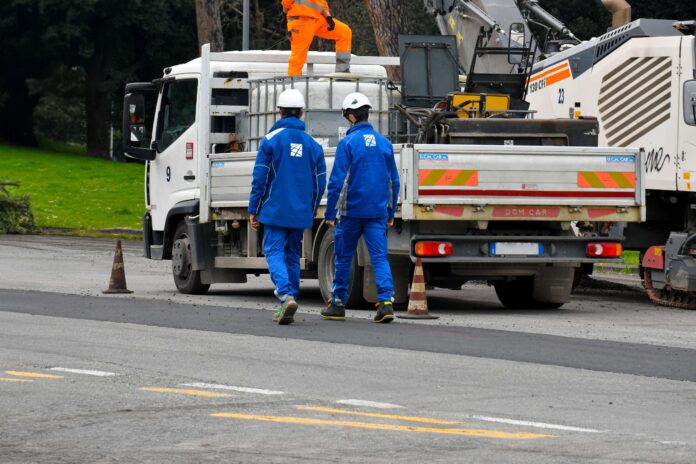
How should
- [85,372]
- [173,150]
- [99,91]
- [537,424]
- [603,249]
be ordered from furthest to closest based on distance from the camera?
[99,91] → [173,150] → [603,249] → [85,372] → [537,424]

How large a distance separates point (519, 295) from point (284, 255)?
154 inches

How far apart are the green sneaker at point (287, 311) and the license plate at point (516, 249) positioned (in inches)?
107

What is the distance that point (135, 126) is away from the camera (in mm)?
19734

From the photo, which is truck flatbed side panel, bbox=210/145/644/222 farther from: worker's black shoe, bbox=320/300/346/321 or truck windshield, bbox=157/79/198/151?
truck windshield, bbox=157/79/198/151

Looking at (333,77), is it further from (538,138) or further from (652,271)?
(652,271)

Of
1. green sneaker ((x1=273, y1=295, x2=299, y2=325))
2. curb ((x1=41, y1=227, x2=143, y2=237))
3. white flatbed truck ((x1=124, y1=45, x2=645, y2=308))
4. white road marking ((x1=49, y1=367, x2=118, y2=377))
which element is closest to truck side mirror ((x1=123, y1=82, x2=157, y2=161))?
white flatbed truck ((x1=124, y1=45, x2=645, y2=308))

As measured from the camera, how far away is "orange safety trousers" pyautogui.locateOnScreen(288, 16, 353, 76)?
1875 cm

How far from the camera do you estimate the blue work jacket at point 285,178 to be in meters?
14.6

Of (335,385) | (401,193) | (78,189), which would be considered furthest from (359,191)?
(78,189)

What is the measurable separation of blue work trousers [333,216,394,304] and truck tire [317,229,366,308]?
3.73 ft

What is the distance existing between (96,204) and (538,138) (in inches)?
1029

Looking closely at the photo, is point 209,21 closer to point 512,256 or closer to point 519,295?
point 519,295

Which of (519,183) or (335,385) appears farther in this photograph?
(519,183)

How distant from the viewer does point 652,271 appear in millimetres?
19219
